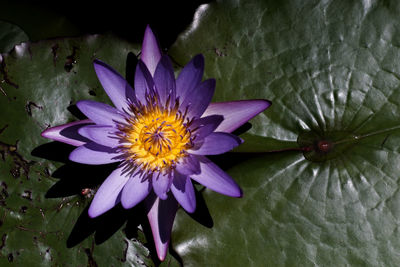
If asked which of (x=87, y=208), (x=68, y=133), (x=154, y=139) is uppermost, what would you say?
(x=154, y=139)

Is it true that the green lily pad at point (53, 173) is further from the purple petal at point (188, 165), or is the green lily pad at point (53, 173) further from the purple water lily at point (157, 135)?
the purple petal at point (188, 165)

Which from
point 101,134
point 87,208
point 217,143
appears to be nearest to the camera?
point 217,143

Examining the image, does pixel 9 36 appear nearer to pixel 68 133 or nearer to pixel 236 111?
pixel 68 133

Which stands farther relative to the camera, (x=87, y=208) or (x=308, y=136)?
(x=87, y=208)

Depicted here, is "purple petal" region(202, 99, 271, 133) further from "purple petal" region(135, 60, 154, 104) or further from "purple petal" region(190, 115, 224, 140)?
"purple petal" region(135, 60, 154, 104)

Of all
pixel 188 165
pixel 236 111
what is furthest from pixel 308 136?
pixel 188 165

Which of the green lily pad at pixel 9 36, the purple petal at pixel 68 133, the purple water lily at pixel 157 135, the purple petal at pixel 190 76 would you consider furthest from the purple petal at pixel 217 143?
the green lily pad at pixel 9 36

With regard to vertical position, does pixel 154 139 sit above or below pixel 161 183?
above
